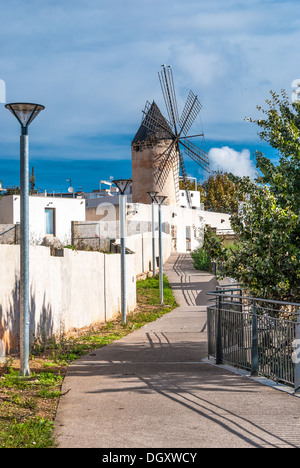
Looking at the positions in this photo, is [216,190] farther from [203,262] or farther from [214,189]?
[203,262]

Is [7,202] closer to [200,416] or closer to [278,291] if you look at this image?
[278,291]

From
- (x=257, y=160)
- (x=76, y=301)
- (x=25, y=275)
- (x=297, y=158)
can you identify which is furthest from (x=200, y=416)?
(x=76, y=301)

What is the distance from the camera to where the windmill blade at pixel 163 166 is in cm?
5100

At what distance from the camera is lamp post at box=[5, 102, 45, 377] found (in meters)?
9.08

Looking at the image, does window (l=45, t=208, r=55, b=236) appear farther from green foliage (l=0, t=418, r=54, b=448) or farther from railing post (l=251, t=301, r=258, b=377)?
green foliage (l=0, t=418, r=54, b=448)

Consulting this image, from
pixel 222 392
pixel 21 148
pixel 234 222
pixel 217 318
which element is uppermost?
pixel 21 148

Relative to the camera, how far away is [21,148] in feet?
30.9

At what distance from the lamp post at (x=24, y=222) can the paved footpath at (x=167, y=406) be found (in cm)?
81

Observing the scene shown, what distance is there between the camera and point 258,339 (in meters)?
9.37

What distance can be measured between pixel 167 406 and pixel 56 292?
262 inches

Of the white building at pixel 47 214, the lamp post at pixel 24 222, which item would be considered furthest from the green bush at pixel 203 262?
the lamp post at pixel 24 222

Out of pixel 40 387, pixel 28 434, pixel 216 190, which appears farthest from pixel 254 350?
pixel 216 190

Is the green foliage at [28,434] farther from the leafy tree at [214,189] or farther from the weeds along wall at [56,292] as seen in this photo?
the leafy tree at [214,189]

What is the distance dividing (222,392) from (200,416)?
1.40m
